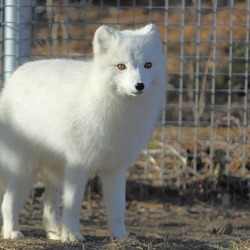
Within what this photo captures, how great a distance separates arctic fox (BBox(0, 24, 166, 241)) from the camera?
17.4 ft

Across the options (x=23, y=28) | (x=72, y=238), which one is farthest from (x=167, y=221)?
(x=23, y=28)

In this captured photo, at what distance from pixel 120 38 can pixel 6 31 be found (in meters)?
2.69

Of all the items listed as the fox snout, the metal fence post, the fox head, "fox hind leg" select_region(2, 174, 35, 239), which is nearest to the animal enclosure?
the metal fence post

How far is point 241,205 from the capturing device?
8.17 m

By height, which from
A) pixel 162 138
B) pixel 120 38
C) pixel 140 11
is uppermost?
pixel 140 11

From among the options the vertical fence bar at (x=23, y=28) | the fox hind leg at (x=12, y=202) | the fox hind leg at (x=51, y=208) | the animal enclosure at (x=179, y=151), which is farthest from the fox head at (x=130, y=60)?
the vertical fence bar at (x=23, y=28)

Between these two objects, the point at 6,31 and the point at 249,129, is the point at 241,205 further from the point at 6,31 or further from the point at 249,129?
Answer: the point at 6,31

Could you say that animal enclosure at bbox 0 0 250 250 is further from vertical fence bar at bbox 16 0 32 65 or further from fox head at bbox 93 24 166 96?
fox head at bbox 93 24 166 96

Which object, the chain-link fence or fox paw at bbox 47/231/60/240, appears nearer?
fox paw at bbox 47/231/60/240

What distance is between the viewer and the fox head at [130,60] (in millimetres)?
5125

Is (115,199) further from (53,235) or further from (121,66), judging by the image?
(121,66)

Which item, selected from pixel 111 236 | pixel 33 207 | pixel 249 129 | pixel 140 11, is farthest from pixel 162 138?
pixel 140 11

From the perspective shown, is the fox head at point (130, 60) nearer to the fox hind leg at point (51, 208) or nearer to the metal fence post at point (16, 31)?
the fox hind leg at point (51, 208)

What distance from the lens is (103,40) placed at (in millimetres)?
5410
